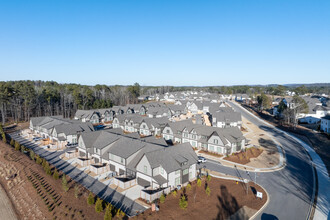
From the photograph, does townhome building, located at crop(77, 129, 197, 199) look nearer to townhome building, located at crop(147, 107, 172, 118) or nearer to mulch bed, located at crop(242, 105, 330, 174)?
mulch bed, located at crop(242, 105, 330, 174)

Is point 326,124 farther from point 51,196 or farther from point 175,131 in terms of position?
point 51,196

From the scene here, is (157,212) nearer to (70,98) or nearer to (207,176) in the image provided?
(207,176)

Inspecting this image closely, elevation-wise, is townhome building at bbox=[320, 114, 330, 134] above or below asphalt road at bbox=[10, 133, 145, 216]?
above

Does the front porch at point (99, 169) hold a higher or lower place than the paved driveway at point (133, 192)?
higher

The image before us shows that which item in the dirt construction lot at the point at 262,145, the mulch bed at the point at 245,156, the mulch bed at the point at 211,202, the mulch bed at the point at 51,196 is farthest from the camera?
the mulch bed at the point at 245,156

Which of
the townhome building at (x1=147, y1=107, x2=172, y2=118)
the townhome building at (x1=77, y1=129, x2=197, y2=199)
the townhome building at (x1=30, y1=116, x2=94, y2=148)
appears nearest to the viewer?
the townhome building at (x1=77, y1=129, x2=197, y2=199)

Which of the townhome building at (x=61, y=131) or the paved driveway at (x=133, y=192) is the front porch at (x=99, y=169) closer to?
the paved driveway at (x=133, y=192)

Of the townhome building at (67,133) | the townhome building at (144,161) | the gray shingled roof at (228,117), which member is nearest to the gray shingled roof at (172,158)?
the townhome building at (144,161)

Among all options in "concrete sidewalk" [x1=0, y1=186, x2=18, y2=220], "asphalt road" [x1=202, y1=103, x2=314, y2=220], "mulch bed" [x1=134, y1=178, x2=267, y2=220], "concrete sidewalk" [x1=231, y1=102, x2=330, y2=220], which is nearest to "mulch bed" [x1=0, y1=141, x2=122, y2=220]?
"concrete sidewalk" [x1=0, y1=186, x2=18, y2=220]
